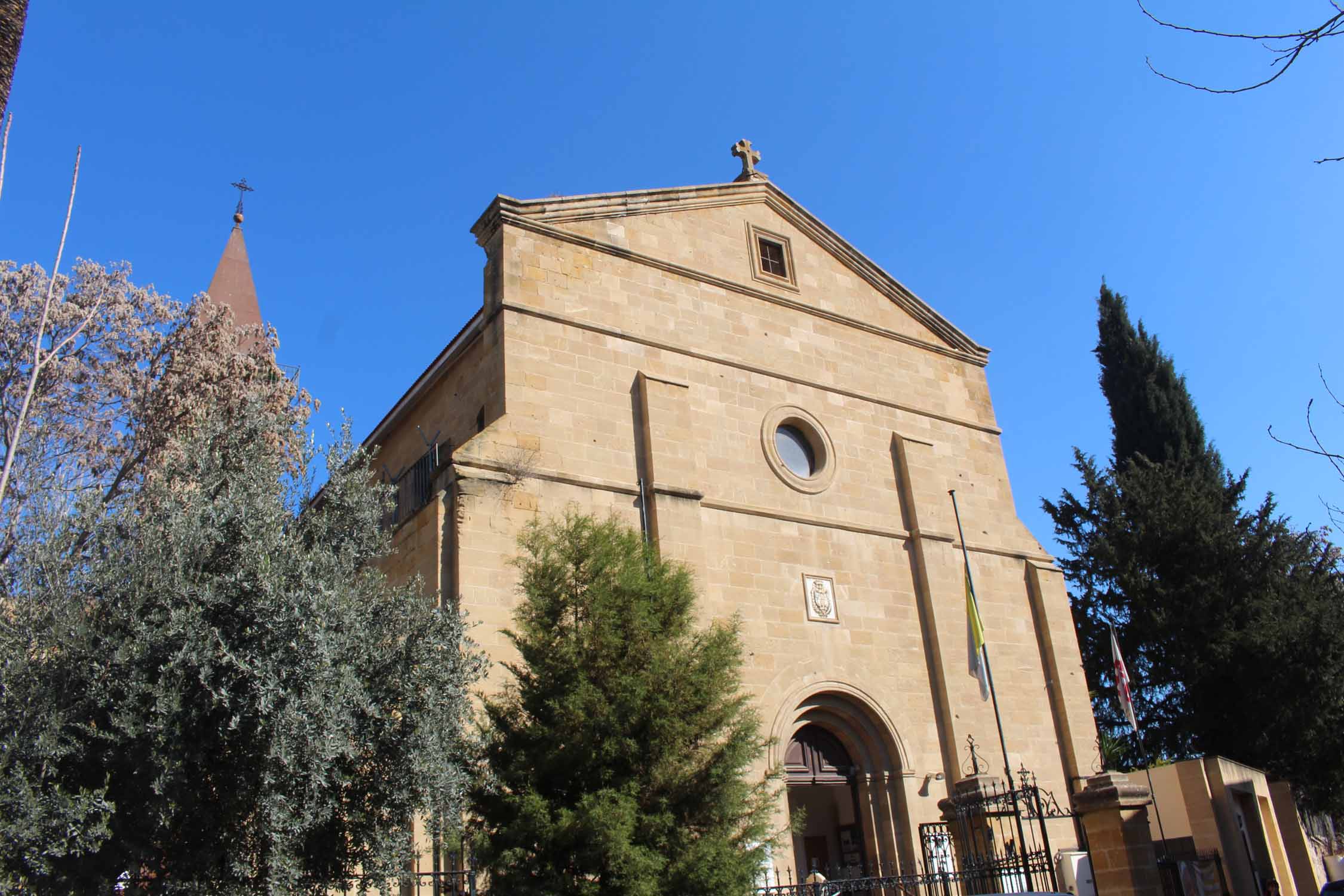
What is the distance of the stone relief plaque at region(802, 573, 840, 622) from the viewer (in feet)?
47.9

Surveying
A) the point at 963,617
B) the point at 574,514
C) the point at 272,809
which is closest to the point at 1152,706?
the point at 963,617

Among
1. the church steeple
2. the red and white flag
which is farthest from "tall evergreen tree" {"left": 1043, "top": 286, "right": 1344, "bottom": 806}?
the church steeple

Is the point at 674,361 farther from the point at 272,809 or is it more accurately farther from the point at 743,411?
the point at 272,809

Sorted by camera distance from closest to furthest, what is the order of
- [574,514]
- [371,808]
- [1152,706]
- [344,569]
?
[371,808]
[344,569]
[574,514]
[1152,706]

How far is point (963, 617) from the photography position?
1600 centimetres

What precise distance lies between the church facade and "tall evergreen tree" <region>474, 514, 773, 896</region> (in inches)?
85.1

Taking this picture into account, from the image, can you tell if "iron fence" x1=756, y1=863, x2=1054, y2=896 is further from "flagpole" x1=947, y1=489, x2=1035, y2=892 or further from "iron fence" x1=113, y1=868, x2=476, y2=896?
"iron fence" x1=113, y1=868, x2=476, y2=896

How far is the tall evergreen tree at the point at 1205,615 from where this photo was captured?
21594mm

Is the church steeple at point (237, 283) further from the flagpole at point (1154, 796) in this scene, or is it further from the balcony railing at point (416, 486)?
the flagpole at point (1154, 796)

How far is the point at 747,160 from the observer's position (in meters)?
18.1

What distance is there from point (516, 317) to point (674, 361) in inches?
102

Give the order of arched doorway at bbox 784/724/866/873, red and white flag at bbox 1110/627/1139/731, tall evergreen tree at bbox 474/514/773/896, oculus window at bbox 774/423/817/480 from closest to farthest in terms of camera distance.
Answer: tall evergreen tree at bbox 474/514/773/896 < arched doorway at bbox 784/724/866/873 < red and white flag at bbox 1110/627/1139/731 < oculus window at bbox 774/423/817/480

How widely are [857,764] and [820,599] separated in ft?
7.91

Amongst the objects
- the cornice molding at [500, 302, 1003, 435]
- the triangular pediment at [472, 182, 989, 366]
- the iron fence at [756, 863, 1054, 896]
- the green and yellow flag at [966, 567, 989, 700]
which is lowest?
the iron fence at [756, 863, 1054, 896]
